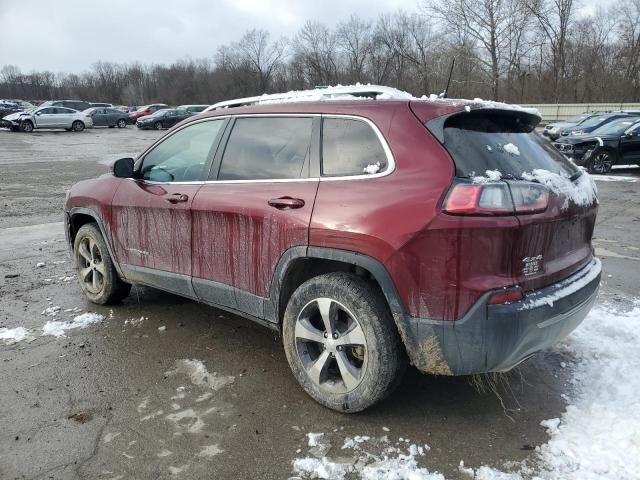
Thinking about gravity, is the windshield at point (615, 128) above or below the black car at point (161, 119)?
below

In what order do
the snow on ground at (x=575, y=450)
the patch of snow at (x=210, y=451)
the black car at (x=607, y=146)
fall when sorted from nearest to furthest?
the snow on ground at (x=575, y=450)
the patch of snow at (x=210, y=451)
the black car at (x=607, y=146)

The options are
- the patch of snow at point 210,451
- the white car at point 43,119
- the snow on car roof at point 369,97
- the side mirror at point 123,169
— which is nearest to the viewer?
the patch of snow at point 210,451

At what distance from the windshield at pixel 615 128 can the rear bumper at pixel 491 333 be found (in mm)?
15066

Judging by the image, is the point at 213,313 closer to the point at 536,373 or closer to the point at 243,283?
the point at 243,283

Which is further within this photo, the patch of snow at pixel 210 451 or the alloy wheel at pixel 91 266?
the alloy wheel at pixel 91 266

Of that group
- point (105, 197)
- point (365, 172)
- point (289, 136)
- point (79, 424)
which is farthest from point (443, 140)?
point (105, 197)

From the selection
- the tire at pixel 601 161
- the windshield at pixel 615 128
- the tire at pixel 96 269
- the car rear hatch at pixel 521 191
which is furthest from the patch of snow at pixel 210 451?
the windshield at pixel 615 128

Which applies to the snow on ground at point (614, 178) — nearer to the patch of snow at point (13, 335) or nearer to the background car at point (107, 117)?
the patch of snow at point (13, 335)

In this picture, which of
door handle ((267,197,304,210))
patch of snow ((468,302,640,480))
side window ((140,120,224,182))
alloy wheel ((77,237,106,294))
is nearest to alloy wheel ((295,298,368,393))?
door handle ((267,197,304,210))

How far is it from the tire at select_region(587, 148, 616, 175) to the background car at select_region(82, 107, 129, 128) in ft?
118

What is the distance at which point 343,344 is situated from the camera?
3.02 meters

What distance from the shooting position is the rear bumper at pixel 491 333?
102 inches

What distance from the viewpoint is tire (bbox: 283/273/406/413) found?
9.41ft

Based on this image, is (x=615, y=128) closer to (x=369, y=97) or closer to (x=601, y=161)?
(x=601, y=161)
